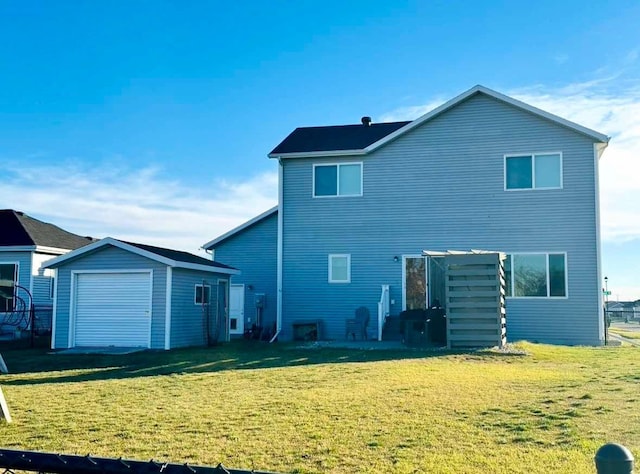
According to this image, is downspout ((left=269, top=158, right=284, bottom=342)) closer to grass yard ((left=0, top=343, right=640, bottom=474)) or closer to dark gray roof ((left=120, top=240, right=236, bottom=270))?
dark gray roof ((left=120, top=240, right=236, bottom=270))

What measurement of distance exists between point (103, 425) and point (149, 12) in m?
10.00

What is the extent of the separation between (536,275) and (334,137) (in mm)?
7773

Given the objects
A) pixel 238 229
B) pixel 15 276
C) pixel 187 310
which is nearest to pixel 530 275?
→ pixel 187 310

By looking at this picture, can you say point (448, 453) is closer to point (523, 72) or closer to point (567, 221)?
point (523, 72)

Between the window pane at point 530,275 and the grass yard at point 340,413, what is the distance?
510cm

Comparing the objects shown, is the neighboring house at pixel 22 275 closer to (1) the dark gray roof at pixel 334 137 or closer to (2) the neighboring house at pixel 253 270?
(2) the neighboring house at pixel 253 270

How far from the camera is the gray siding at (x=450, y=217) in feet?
56.5

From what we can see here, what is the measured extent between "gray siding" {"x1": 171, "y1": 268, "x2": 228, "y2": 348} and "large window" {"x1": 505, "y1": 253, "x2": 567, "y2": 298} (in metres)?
8.59

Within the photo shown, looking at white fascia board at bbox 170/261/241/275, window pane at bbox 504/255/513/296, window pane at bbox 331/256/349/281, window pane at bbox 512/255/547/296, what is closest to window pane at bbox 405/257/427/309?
window pane at bbox 331/256/349/281

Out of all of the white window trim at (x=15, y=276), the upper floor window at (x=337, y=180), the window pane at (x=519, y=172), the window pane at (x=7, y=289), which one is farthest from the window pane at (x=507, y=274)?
the window pane at (x=7, y=289)

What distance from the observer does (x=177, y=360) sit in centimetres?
1309

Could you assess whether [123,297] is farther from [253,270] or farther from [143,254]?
[253,270]

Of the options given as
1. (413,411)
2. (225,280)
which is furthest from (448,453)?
(225,280)

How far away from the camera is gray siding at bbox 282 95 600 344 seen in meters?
17.2
